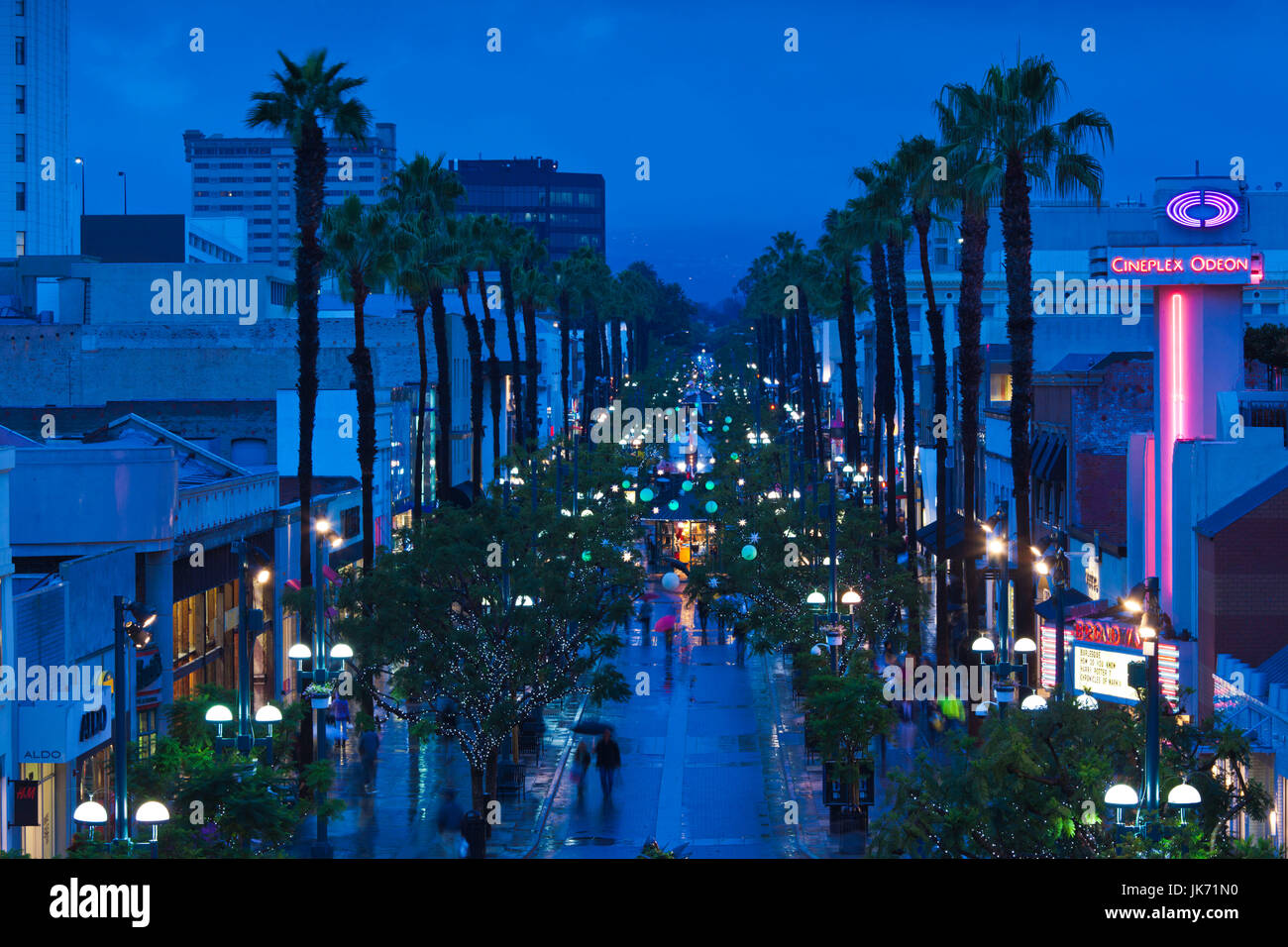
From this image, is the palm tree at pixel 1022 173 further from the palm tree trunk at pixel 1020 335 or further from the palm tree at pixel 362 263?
the palm tree at pixel 362 263

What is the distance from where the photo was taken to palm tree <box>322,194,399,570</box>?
41.4m

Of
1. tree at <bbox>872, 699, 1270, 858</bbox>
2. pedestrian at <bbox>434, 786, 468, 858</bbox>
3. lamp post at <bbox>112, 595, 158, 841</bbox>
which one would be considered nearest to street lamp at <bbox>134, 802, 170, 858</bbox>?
lamp post at <bbox>112, 595, 158, 841</bbox>

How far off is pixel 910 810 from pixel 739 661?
119 ft

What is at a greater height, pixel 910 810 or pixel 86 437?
pixel 86 437

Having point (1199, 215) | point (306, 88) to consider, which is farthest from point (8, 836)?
point (1199, 215)

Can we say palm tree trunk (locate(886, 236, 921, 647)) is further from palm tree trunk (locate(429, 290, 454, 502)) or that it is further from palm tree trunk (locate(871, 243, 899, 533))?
palm tree trunk (locate(429, 290, 454, 502))

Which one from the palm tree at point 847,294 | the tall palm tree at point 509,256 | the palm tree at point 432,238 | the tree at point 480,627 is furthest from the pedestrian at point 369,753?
the palm tree at point 847,294

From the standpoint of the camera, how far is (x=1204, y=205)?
34.9m

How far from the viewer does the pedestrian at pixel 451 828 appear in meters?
29.6

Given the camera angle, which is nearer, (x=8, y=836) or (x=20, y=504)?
(x=8, y=836)

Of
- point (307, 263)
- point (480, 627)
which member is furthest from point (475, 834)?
point (307, 263)
